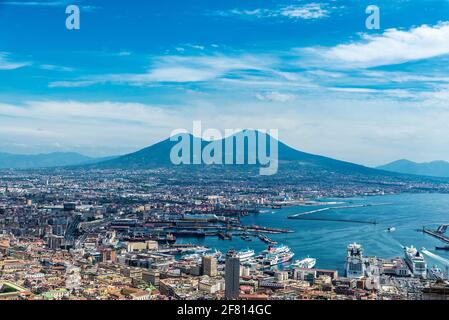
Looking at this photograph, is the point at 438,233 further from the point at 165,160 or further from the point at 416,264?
the point at 165,160

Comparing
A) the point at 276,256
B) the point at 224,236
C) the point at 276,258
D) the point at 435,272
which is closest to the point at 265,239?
the point at 224,236

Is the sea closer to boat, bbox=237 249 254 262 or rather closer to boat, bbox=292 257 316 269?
Answer: boat, bbox=292 257 316 269

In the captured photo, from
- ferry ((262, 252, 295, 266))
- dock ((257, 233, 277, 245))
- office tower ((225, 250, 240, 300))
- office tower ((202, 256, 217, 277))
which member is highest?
office tower ((225, 250, 240, 300))

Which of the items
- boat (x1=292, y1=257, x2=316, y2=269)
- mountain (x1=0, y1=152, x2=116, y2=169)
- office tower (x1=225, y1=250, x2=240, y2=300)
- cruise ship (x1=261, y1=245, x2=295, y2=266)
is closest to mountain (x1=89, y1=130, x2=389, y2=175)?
mountain (x1=0, y1=152, x2=116, y2=169)

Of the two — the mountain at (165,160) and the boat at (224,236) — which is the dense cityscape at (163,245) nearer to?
the boat at (224,236)

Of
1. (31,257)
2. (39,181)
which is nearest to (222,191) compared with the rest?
(39,181)

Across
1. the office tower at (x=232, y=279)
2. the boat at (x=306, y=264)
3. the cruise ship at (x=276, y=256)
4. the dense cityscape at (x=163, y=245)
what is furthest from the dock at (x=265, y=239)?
the office tower at (x=232, y=279)

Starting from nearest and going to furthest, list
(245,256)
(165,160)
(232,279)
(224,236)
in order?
(232,279) → (245,256) → (224,236) → (165,160)
